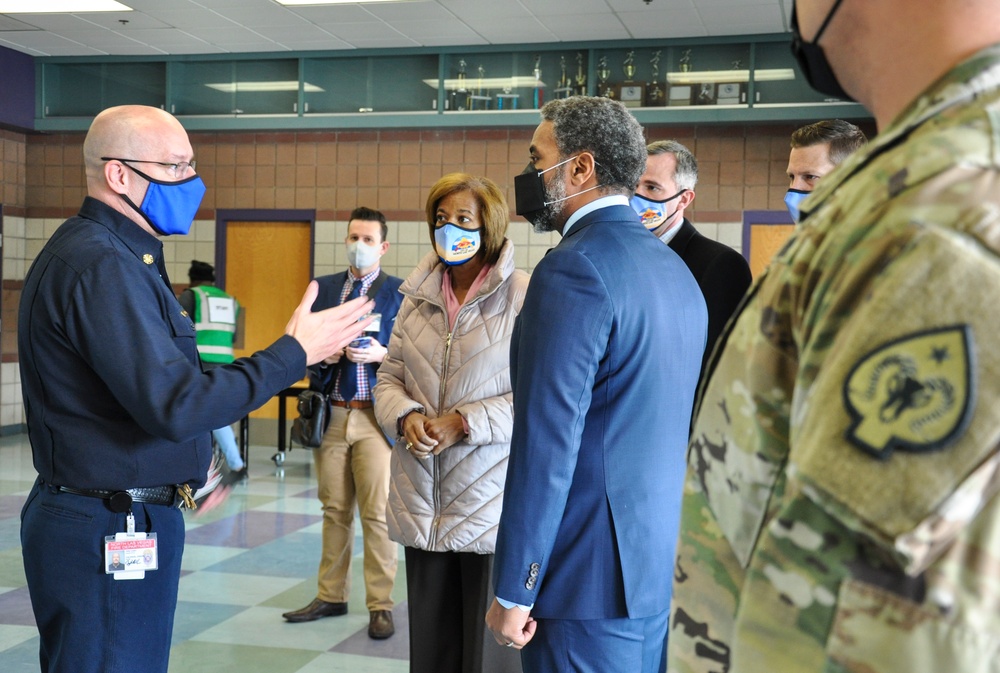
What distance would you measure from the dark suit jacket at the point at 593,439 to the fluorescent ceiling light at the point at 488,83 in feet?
23.3

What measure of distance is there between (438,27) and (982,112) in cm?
792

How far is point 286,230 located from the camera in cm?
952

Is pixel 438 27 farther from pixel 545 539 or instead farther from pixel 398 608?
pixel 545 539

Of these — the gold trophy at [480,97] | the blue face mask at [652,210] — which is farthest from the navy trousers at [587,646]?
the gold trophy at [480,97]

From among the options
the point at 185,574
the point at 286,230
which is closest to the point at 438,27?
the point at 286,230

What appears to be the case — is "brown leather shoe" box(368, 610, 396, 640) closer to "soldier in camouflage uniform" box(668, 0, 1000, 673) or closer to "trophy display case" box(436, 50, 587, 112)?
"soldier in camouflage uniform" box(668, 0, 1000, 673)

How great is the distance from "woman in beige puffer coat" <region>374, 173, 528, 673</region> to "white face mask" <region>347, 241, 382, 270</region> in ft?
5.27

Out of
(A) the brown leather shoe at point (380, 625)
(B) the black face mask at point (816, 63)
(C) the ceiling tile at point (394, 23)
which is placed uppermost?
(C) the ceiling tile at point (394, 23)

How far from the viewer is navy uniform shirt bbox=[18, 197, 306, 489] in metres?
1.90

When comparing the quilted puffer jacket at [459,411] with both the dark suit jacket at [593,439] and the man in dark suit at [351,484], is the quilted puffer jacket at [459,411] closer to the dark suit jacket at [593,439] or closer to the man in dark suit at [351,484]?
the dark suit jacket at [593,439]

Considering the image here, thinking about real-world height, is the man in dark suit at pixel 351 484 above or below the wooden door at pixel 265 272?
below

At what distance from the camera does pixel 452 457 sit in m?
2.75

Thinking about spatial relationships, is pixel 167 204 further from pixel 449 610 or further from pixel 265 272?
pixel 265 272

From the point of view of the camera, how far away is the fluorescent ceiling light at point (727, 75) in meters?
8.09
